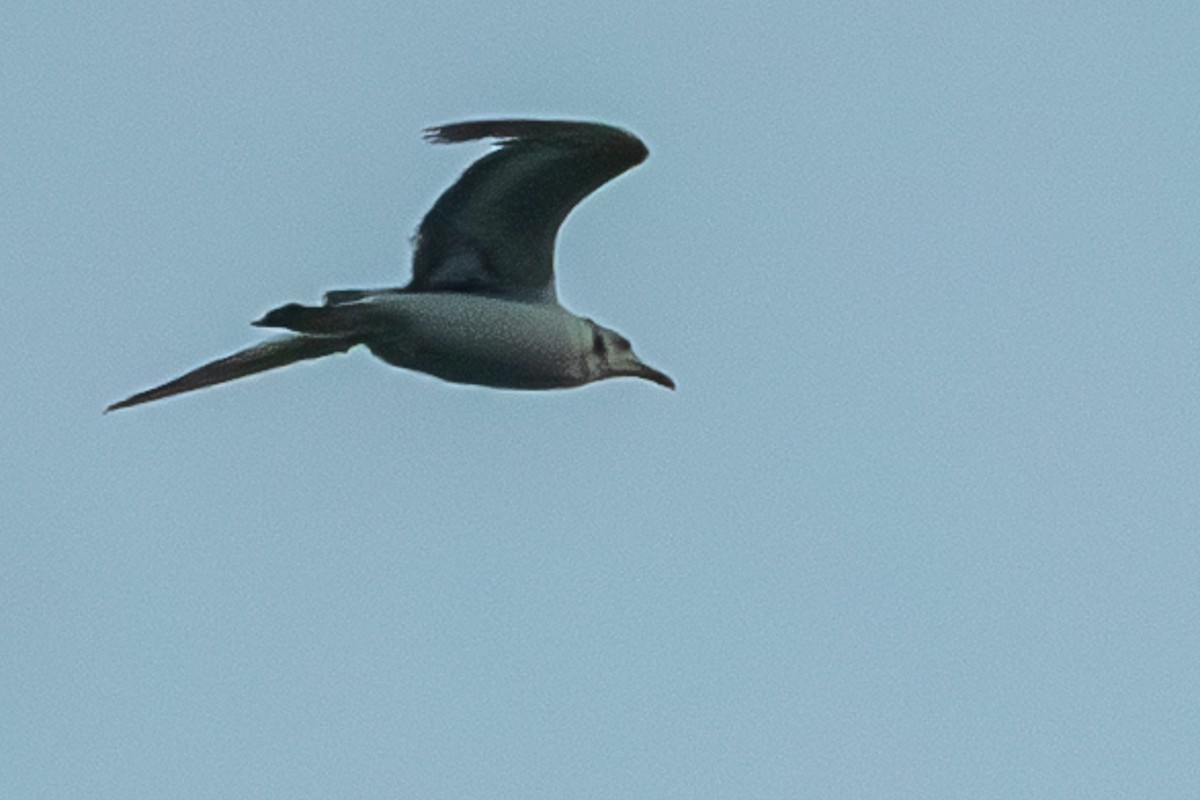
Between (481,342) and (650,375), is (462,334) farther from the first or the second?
(650,375)

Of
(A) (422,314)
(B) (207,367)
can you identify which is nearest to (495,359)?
(A) (422,314)

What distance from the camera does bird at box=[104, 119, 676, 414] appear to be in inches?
687

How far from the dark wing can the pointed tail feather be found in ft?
2.31

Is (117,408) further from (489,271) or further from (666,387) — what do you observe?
(666,387)

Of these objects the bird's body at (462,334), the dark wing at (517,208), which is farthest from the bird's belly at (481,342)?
the dark wing at (517,208)

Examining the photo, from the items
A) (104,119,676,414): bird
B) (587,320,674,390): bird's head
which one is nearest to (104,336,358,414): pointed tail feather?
(104,119,676,414): bird

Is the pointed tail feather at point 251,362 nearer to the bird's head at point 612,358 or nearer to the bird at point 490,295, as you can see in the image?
the bird at point 490,295

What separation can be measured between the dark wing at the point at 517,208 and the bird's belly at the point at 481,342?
0.81 ft

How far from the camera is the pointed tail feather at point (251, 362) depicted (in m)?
17.6

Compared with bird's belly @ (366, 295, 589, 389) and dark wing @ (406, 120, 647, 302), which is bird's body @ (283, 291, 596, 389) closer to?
bird's belly @ (366, 295, 589, 389)

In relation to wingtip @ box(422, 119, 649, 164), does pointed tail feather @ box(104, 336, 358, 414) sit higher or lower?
lower

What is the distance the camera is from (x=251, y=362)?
17.9m

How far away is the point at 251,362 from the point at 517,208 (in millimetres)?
1607

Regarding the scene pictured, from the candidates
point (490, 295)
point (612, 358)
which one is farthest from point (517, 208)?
point (612, 358)
